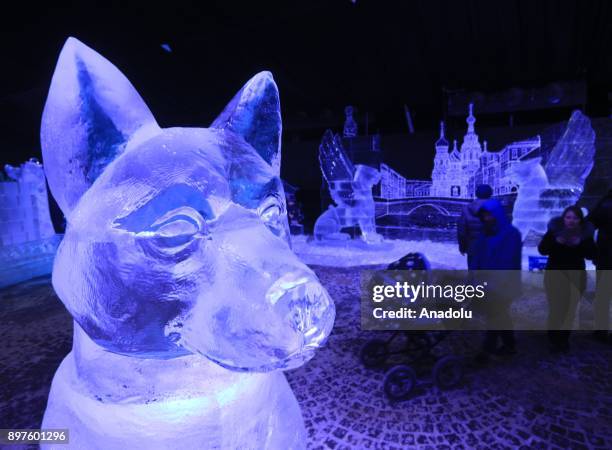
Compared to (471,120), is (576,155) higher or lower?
lower

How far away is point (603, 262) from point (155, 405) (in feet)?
13.5

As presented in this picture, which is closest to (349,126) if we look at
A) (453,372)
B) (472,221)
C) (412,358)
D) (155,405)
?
(472,221)

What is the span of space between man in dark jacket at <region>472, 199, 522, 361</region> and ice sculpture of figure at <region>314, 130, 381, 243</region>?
469 centimetres

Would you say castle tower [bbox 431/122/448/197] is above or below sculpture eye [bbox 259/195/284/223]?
above

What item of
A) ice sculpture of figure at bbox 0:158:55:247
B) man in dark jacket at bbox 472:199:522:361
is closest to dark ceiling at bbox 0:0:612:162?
ice sculpture of figure at bbox 0:158:55:247

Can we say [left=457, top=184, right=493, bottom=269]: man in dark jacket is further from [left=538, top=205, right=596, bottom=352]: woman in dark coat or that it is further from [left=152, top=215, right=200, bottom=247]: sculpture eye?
[left=152, top=215, right=200, bottom=247]: sculpture eye

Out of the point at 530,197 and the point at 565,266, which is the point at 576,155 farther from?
the point at 565,266

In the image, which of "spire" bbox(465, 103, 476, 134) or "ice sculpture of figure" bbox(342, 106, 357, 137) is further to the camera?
"ice sculpture of figure" bbox(342, 106, 357, 137)

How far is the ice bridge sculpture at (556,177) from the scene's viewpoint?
19.2ft

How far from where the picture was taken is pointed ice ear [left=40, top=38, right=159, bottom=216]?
30.2 inches

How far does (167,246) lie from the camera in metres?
0.69

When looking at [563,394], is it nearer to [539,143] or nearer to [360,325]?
[360,325]

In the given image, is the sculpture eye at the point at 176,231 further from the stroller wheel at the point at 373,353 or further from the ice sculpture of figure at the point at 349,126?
the ice sculpture of figure at the point at 349,126

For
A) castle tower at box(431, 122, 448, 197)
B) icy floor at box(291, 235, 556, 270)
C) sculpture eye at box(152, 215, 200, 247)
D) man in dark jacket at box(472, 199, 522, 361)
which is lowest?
icy floor at box(291, 235, 556, 270)
